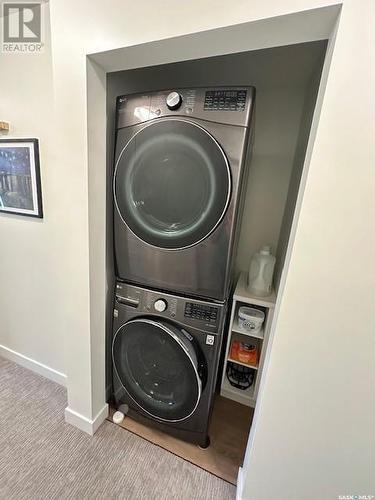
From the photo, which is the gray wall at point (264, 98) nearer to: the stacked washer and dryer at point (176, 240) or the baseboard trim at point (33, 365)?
the stacked washer and dryer at point (176, 240)

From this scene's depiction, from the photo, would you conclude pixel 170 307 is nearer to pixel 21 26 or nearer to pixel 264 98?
pixel 264 98

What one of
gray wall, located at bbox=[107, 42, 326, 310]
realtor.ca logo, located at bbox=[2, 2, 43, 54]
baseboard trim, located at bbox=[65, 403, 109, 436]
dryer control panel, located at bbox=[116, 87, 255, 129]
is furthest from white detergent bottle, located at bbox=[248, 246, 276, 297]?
realtor.ca logo, located at bbox=[2, 2, 43, 54]

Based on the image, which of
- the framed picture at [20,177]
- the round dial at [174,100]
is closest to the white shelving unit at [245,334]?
the round dial at [174,100]

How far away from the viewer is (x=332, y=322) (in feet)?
2.48

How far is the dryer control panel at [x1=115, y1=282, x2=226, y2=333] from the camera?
1.09 metres

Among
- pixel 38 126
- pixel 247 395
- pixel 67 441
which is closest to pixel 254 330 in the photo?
pixel 247 395

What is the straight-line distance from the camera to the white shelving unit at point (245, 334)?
1.36 metres

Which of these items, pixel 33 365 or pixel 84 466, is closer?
pixel 84 466

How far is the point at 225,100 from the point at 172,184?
0.39 m

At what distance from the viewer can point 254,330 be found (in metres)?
1.43

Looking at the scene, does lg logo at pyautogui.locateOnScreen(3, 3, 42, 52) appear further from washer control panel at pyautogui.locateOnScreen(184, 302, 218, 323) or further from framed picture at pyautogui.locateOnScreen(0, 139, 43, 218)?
washer control panel at pyautogui.locateOnScreen(184, 302, 218, 323)

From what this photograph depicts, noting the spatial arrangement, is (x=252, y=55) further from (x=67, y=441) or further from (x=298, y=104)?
(x=67, y=441)

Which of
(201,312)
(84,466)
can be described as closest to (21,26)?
(201,312)

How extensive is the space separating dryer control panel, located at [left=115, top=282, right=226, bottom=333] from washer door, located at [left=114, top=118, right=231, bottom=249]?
0.28m
